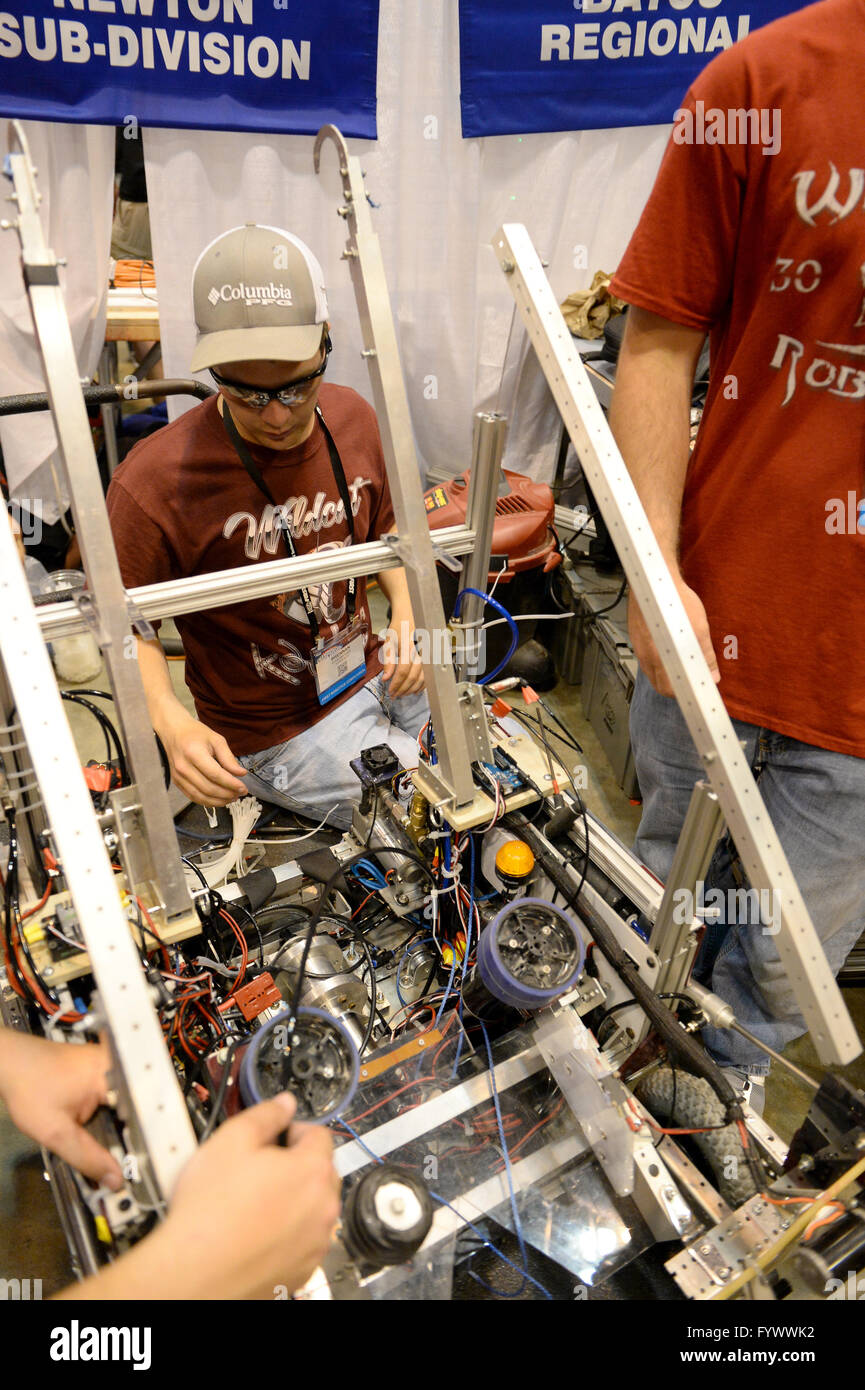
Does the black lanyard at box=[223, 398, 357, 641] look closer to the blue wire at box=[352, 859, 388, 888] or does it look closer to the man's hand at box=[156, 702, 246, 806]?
the man's hand at box=[156, 702, 246, 806]

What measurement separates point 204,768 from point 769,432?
47.4 inches

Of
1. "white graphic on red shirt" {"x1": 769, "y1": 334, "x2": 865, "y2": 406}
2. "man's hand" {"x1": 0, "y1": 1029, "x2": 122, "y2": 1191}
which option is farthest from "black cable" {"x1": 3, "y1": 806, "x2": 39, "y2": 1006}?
"white graphic on red shirt" {"x1": 769, "y1": 334, "x2": 865, "y2": 406}

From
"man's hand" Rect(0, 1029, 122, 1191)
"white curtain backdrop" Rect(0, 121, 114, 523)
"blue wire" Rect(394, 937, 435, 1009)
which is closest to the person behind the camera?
"man's hand" Rect(0, 1029, 122, 1191)

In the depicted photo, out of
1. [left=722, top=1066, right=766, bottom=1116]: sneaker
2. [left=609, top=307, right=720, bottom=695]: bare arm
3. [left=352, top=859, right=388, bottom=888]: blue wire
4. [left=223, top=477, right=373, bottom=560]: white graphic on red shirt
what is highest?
[left=609, top=307, right=720, bottom=695]: bare arm

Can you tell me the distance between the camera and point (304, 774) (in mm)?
2178

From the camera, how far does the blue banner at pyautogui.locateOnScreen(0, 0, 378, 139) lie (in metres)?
2.81

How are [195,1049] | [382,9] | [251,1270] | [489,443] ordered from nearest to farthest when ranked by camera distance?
[251,1270]
[195,1049]
[489,443]
[382,9]

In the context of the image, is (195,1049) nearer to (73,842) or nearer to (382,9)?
(73,842)

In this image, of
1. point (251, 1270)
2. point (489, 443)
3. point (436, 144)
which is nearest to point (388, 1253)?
point (251, 1270)

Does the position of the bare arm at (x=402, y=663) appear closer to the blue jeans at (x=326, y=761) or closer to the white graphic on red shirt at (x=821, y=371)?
the blue jeans at (x=326, y=761)

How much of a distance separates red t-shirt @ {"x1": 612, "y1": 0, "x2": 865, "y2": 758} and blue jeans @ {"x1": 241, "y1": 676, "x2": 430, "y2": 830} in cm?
95

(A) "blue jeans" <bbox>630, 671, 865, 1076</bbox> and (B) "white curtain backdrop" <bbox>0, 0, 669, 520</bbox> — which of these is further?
(B) "white curtain backdrop" <bbox>0, 0, 669, 520</bbox>

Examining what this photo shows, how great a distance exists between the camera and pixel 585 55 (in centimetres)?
339
